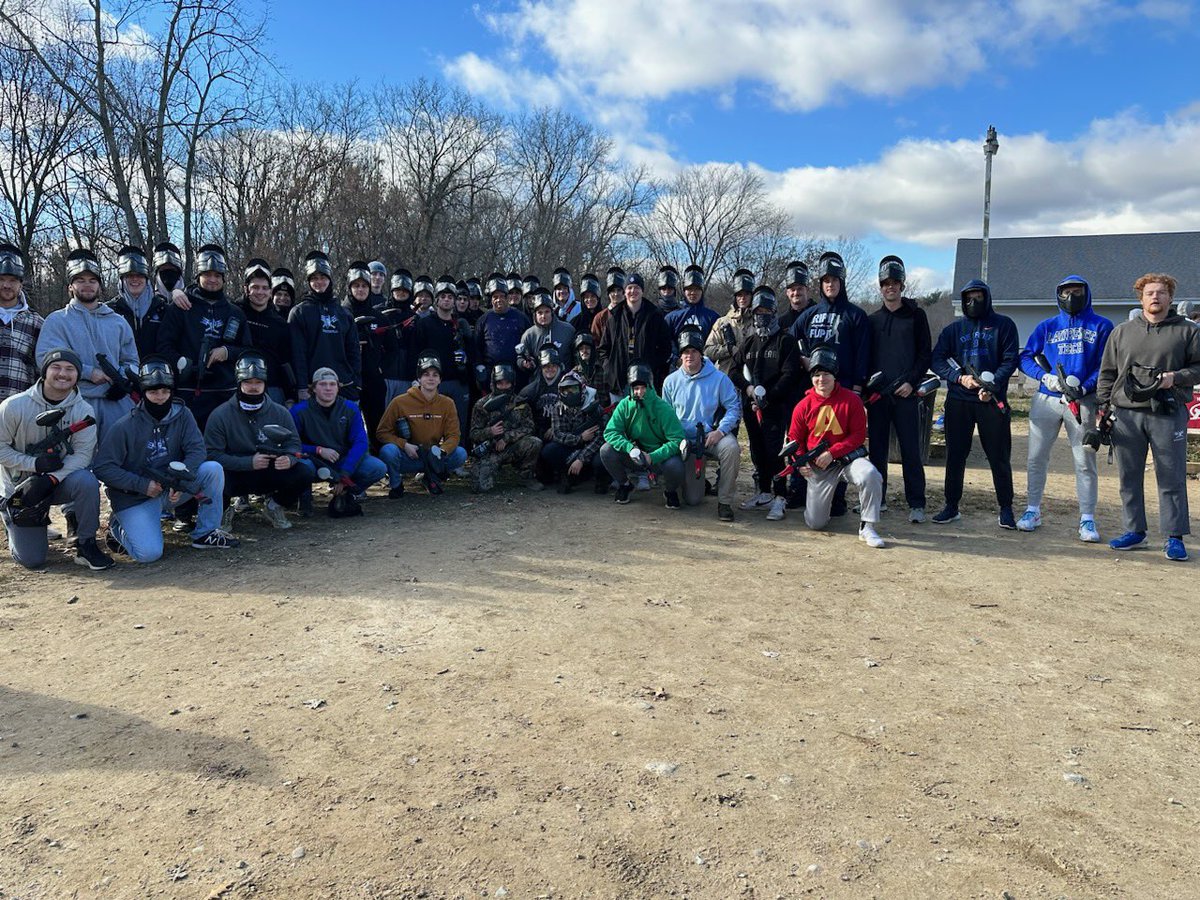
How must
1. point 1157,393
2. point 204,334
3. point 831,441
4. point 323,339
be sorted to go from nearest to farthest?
point 1157,393
point 831,441
point 204,334
point 323,339

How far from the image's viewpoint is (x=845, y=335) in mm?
7539

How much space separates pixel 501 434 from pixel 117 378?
12.5 feet

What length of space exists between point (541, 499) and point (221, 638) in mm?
4257

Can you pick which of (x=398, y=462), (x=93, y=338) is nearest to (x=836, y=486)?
(x=398, y=462)

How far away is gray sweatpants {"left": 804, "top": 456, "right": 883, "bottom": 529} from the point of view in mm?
6832

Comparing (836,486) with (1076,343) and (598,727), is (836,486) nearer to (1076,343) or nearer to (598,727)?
(1076,343)

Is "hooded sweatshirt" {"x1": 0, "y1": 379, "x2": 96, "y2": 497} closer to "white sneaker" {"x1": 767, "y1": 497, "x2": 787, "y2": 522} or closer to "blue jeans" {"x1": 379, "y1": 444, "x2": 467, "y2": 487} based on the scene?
"blue jeans" {"x1": 379, "y1": 444, "x2": 467, "y2": 487}

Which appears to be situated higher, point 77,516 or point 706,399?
point 706,399

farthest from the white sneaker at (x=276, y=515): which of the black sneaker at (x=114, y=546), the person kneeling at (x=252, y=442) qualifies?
the black sneaker at (x=114, y=546)

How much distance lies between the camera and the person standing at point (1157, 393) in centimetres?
613

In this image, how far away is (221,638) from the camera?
4637 millimetres

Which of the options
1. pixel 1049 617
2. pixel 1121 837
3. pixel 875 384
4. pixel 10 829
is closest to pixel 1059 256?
pixel 875 384

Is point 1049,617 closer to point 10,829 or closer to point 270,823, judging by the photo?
point 270,823

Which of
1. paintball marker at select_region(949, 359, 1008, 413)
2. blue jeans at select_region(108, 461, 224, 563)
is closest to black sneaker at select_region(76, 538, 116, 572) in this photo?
blue jeans at select_region(108, 461, 224, 563)
